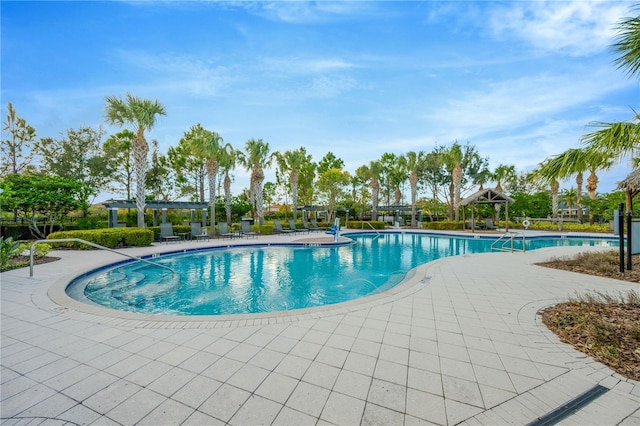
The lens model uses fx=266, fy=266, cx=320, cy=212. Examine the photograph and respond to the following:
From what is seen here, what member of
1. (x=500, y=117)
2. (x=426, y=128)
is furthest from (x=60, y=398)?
(x=426, y=128)

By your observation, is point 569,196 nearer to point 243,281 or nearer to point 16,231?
point 243,281

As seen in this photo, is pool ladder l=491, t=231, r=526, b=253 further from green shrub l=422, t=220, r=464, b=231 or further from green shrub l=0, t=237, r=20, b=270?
green shrub l=0, t=237, r=20, b=270

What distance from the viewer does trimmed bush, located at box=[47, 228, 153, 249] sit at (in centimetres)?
1054

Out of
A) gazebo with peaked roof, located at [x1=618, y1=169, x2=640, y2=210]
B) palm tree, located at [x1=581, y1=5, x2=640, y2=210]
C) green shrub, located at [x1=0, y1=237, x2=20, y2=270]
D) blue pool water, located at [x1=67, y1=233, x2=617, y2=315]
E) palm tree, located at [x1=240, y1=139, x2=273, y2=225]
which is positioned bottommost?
blue pool water, located at [x1=67, y1=233, x2=617, y2=315]

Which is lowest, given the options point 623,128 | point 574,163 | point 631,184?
point 631,184

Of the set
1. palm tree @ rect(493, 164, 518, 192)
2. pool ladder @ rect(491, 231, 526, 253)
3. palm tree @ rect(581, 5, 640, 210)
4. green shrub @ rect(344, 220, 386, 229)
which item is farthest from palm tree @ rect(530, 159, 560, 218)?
palm tree @ rect(493, 164, 518, 192)

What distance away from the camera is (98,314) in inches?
152

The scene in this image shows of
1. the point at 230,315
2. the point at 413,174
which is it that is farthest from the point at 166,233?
the point at 413,174

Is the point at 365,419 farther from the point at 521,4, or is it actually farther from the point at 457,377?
the point at 521,4

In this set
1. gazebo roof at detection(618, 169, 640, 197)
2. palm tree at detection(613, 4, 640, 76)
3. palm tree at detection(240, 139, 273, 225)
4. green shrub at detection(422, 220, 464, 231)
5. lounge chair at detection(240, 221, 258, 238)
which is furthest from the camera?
green shrub at detection(422, 220, 464, 231)

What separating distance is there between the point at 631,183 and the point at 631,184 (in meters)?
0.02

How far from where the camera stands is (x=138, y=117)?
13328 mm

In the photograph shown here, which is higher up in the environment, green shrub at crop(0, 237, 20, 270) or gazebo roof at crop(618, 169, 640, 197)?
gazebo roof at crop(618, 169, 640, 197)

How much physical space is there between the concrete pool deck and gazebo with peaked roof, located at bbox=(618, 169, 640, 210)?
4.16 m
